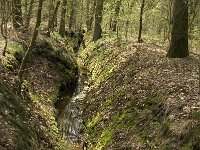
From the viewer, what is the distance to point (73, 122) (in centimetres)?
1725

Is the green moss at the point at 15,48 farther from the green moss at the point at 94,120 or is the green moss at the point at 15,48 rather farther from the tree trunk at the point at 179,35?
the tree trunk at the point at 179,35

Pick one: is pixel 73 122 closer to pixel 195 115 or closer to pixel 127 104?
pixel 127 104

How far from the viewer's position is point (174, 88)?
44.7 ft

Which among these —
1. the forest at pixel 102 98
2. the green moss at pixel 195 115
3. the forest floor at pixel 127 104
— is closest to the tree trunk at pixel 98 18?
the forest at pixel 102 98

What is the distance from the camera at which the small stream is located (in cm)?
1512

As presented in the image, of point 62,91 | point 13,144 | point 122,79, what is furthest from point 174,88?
point 62,91

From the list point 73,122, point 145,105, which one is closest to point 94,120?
point 73,122

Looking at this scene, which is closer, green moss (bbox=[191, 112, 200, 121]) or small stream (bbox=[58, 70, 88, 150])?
green moss (bbox=[191, 112, 200, 121])

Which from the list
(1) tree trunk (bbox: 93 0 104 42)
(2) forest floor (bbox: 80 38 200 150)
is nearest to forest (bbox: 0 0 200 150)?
(2) forest floor (bbox: 80 38 200 150)

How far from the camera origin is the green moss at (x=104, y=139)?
13.3 metres

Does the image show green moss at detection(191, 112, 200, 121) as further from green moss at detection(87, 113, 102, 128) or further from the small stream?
green moss at detection(87, 113, 102, 128)

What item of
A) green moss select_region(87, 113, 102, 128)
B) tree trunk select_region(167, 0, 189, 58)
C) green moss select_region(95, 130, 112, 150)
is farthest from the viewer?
tree trunk select_region(167, 0, 189, 58)

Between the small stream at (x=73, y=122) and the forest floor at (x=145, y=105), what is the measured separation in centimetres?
45

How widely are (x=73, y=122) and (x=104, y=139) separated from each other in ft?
12.6
